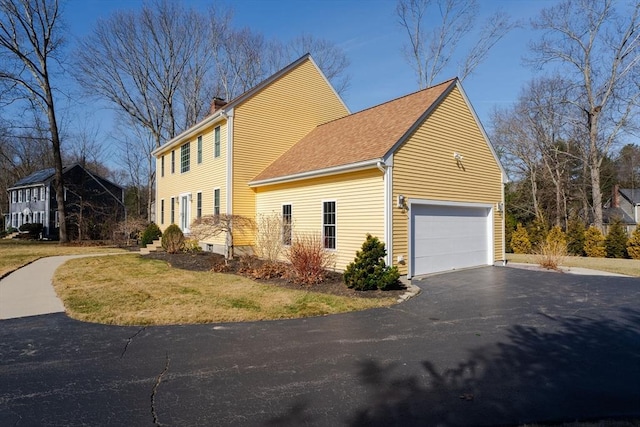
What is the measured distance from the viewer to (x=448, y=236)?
505 inches

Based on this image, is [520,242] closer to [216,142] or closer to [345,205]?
[345,205]

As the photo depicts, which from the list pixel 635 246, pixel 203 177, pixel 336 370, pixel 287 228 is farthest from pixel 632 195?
pixel 336 370

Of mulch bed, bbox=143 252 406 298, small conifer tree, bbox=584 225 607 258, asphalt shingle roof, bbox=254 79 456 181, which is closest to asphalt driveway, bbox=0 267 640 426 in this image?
mulch bed, bbox=143 252 406 298

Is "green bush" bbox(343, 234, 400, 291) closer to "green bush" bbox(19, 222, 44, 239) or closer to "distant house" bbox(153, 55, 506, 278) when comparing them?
"distant house" bbox(153, 55, 506, 278)

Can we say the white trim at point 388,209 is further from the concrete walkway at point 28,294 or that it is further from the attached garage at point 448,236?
the concrete walkway at point 28,294

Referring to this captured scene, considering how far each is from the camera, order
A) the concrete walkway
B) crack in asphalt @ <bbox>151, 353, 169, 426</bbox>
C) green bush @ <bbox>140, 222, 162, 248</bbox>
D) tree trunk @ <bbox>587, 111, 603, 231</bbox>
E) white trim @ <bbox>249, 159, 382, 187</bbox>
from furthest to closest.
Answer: tree trunk @ <bbox>587, 111, 603, 231</bbox>, green bush @ <bbox>140, 222, 162, 248</bbox>, white trim @ <bbox>249, 159, 382, 187</bbox>, the concrete walkway, crack in asphalt @ <bbox>151, 353, 169, 426</bbox>

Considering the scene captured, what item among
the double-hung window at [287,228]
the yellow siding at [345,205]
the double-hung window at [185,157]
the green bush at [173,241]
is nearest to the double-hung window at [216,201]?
the green bush at [173,241]

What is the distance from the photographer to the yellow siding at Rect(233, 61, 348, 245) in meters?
16.2

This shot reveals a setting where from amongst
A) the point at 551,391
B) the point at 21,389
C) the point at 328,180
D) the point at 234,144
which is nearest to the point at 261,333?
the point at 21,389

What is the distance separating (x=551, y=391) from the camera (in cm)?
406

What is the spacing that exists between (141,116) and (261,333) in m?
31.1

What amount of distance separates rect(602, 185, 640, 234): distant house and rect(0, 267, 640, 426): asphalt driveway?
3977 cm

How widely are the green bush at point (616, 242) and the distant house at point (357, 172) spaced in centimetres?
1014

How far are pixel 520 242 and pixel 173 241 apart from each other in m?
20.4
